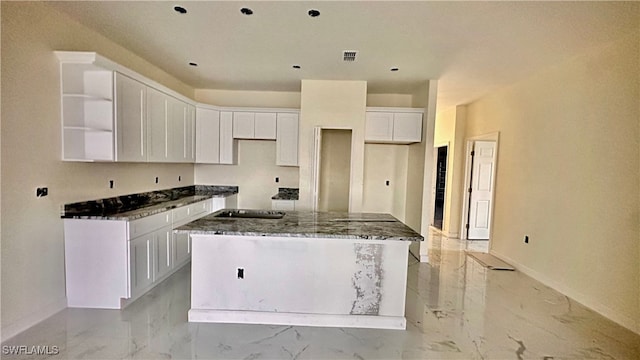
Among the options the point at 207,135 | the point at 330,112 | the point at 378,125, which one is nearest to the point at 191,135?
the point at 207,135

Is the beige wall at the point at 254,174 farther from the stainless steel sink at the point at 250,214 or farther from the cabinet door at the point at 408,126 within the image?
the stainless steel sink at the point at 250,214

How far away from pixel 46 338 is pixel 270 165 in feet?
12.2

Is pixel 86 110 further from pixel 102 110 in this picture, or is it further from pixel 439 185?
pixel 439 185

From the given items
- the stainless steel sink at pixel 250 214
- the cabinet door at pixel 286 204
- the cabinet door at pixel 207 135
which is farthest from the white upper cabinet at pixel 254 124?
the stainless steel sink at pixel 250 214

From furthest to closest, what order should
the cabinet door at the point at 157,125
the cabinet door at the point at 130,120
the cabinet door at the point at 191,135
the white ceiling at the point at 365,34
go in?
the cabinet door at the point at 191,135 → the cabinet door at the point at 157,125 → the cabinet door at the point at 130,120 → the white ceiling at the point at 365,34

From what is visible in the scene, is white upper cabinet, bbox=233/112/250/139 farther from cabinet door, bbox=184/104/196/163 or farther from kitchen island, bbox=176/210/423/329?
kitchen island, bbox=176/210/423/329

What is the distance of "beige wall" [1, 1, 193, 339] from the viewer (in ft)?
7.78

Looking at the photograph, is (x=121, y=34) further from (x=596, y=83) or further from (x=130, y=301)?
(x=596, y=83)

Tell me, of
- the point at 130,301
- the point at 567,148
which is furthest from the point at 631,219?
the point at 130,301

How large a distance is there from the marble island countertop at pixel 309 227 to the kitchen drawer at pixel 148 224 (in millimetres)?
691

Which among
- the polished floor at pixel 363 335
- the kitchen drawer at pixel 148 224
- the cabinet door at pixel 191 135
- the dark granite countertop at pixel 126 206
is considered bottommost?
the polished floor at pixel 363 335

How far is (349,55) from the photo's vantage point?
3596 mm

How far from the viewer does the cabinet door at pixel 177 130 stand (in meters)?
4.27

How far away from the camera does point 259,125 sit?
17.0 ft
